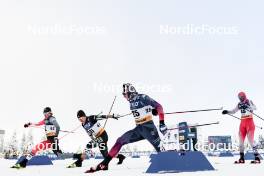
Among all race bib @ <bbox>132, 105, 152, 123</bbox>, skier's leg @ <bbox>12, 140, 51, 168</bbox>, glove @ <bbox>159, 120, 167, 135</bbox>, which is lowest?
skier's leg @ <bbox>12, 140, 51, 168</bbox>

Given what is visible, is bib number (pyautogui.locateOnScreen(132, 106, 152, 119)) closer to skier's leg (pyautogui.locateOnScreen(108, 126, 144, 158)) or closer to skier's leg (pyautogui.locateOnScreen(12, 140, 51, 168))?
skier's leg (pyautogui.locateOnScreen(108, 126, 144, 158))

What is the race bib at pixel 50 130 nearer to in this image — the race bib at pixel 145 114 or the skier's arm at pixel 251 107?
the race bib at pixel 145 114

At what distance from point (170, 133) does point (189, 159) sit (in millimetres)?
817

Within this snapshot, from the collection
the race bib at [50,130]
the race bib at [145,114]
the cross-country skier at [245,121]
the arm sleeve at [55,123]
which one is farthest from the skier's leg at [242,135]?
the race bib at [50,130]

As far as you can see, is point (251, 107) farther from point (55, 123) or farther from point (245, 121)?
point (55, 123)

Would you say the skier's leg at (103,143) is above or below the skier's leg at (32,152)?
above

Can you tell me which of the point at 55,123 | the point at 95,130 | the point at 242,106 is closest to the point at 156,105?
the point at 95,130

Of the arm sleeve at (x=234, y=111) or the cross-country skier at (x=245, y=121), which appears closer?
the cross-country skier at (x=245, y=121)

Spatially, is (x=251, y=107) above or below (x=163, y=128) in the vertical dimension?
above

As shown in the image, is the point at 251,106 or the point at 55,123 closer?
the point at 251,106

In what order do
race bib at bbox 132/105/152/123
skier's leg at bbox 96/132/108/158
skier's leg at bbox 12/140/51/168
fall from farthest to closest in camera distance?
skier's leg at bbox 12/140/51/168
skier's leg at bbox 96/132/108/158
race bib at bbox 132/105/152/123

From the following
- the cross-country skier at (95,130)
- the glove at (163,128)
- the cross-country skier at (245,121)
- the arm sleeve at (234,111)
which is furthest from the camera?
the arm sleeve at (234,111)

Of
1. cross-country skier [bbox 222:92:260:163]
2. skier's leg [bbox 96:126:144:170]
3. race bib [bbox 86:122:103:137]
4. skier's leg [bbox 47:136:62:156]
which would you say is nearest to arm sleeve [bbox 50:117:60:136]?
skier's leg [bbox 47:136:62:156]

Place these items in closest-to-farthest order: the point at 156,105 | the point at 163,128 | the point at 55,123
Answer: the point at 163,128
the point at 156,105
the point at 55,123
